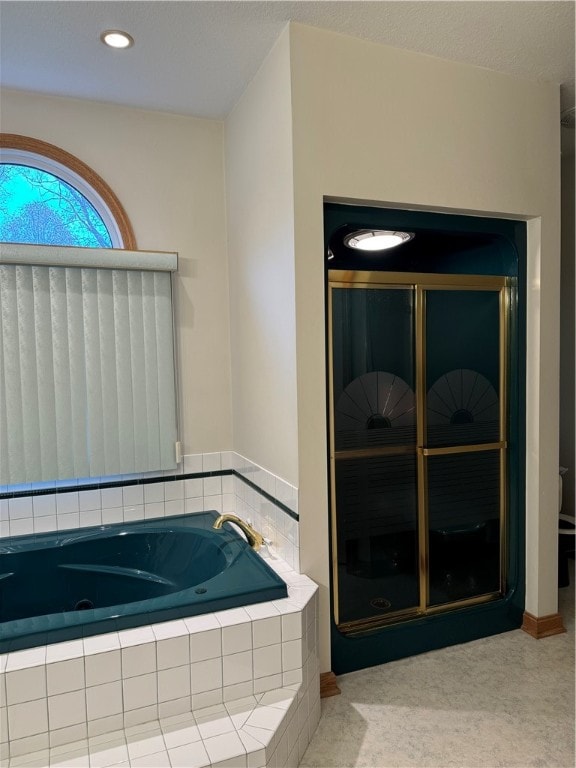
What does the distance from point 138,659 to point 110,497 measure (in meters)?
1.22

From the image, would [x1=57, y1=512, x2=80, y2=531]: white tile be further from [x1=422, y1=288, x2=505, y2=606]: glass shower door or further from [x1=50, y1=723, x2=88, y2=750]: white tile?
[x1=422, y1=288, x2=505, y2=606]: glass shower door

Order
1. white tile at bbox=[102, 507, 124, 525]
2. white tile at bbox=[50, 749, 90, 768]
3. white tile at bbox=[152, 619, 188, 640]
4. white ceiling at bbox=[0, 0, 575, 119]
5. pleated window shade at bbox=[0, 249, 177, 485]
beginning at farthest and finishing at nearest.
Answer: white tile at bbox=[102, 507, 124, 525]
pleated window shade at bbox=[0, 249, 177, 485]
white ceiling at bbox=[0, 0, 575, 119]
white tile at bbox=[152, 619, 188, 640]
white tile at bbox=[50, 749, 90, 768]

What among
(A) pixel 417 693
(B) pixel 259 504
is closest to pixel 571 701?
(A) pixel 417 693

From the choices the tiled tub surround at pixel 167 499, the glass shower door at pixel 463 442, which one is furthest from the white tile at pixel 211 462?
the glass shower door at pixel 463 442

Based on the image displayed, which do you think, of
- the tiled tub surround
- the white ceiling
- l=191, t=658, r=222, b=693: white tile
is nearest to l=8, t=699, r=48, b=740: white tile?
l=191, t=658, r=222, b=693: white tile

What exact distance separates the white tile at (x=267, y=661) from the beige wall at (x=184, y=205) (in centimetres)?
133

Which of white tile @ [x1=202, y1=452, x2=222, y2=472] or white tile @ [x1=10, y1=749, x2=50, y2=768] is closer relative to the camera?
white tile @ [x1=10, y1=749, x2=50, y2=768]

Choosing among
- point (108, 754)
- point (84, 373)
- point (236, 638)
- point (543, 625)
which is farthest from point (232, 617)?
point (543, 625)

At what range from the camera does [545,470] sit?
2.73 m

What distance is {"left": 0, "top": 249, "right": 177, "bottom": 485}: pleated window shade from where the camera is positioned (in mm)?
2650

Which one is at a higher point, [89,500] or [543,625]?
[89,500]

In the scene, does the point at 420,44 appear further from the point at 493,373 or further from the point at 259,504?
the point at 259,504

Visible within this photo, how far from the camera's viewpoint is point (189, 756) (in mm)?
1648

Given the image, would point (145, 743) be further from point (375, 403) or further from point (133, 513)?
point (375, 403)
